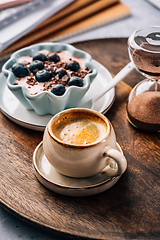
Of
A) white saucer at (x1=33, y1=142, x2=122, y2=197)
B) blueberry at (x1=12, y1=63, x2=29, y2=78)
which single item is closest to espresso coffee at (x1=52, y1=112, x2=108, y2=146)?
white saucer at (x1=33, y1=142, x2=122, y2=197)

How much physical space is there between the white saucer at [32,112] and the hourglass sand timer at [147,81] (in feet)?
0.40

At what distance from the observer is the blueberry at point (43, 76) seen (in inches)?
37.4

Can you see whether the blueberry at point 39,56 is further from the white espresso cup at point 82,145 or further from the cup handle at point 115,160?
the cup handle at point 115,160

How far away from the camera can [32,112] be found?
0.98 m

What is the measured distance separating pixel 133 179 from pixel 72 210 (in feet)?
0.65

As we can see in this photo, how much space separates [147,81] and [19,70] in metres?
0.47

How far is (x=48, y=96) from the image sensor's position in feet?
2.92

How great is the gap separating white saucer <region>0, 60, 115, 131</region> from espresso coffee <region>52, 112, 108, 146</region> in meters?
0.19

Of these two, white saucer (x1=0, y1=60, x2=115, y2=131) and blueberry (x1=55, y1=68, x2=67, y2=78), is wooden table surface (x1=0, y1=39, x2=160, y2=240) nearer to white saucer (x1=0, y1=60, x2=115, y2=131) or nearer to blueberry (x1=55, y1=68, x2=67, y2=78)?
white saucer (x1=0, y1=60, x2=115, y2=131)

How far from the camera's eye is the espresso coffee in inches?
26.3

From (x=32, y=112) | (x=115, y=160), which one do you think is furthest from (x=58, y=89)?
(x=115, y=160)

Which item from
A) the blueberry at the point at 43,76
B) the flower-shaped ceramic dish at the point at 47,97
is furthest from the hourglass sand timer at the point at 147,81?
the blueberry at the point at 43,76

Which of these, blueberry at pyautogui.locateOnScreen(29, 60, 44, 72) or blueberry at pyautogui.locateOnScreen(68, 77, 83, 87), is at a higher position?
blueberry at pyautogui.locateOnScreen(29, 60, 44, 72)

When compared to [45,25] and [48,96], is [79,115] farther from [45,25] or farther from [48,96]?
[45,25]
